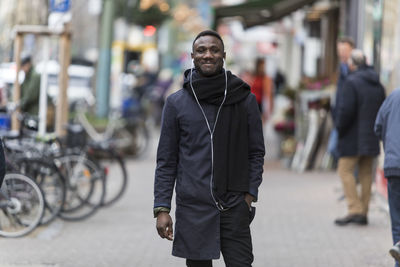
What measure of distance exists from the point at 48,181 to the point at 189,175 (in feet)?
17.3

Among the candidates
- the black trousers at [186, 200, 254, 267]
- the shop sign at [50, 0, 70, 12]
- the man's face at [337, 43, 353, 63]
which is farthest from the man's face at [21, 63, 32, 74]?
the black trousers at [186, 200, 254, 267]

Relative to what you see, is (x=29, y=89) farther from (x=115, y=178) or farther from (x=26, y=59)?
(x=115, y=178)

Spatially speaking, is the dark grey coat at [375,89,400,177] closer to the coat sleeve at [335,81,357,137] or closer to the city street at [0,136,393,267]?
the city street at [0,136,393,267]

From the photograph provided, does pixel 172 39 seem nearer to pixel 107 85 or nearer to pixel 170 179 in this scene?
pixel 107 85

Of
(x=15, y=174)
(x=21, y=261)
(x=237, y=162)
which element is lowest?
(x=21, y=261)

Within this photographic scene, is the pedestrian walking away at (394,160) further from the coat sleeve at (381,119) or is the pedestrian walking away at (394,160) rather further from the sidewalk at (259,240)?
the sidewalk at (259,240)

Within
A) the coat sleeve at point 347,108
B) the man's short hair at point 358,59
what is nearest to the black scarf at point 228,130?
the coat sleeve at point 347,108

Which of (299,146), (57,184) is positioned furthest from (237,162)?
(299,146)

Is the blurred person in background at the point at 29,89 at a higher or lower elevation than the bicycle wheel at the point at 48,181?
higher

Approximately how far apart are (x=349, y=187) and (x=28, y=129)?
13.2 ft

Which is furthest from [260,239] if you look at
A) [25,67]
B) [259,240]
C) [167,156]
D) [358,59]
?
[25,67]

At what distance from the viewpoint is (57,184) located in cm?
1022

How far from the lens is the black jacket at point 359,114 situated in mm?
10156

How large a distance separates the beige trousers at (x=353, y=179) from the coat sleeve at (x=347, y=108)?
0.38m
